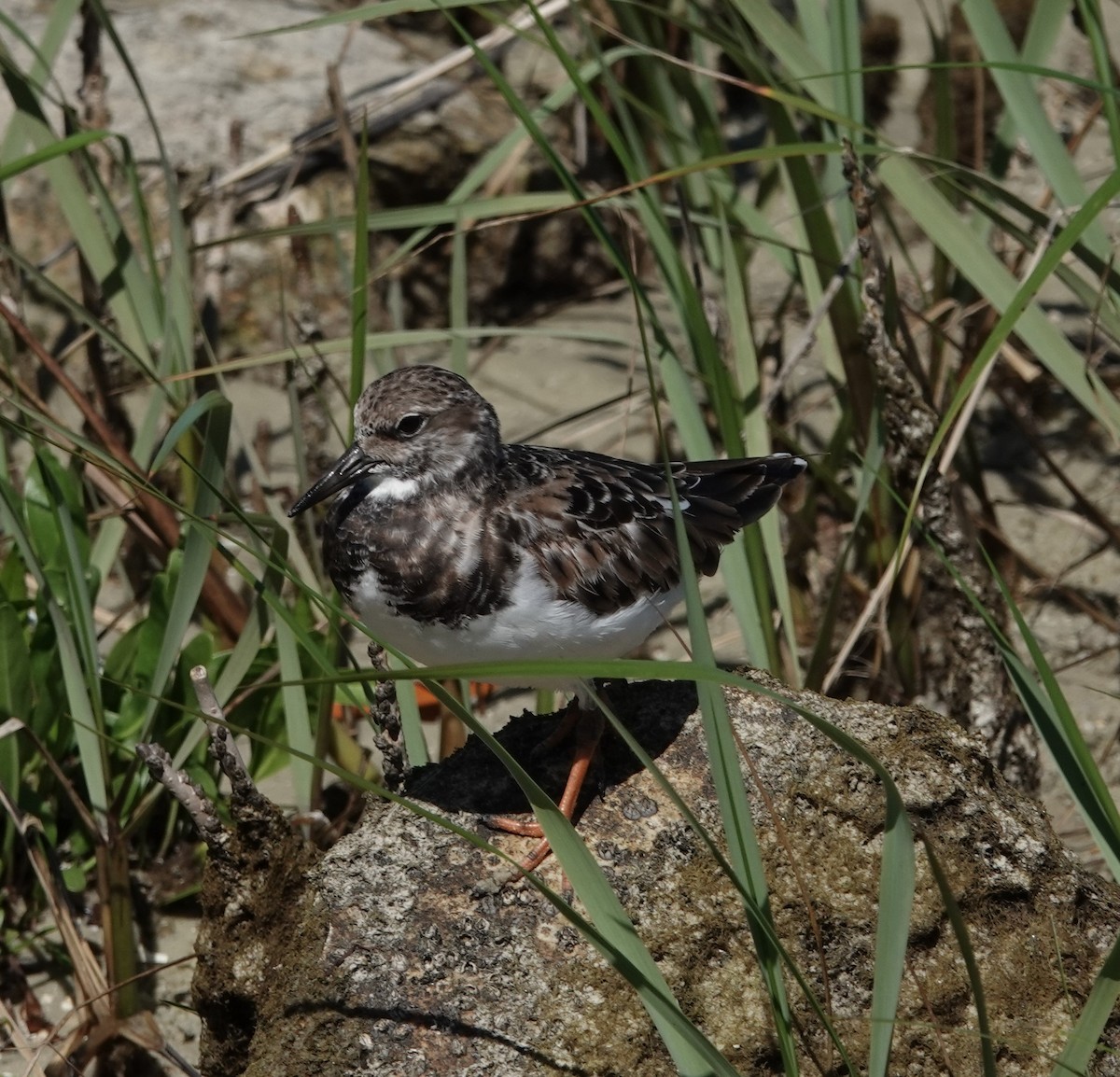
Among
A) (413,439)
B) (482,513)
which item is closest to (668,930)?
(482,513)

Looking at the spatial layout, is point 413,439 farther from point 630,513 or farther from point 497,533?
point 630,513

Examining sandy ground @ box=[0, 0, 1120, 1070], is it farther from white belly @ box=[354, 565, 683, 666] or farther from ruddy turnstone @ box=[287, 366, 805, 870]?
white belly @ box=[354, 565, 683, 666]

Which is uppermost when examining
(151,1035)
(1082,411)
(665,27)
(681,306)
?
(665,27)

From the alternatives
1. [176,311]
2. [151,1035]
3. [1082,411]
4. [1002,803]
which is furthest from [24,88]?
[1082,411]

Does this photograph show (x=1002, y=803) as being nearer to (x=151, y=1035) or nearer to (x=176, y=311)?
(x=151, y=1035)

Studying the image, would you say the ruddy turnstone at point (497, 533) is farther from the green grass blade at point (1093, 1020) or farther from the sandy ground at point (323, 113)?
the sandy ground at point (323, 113)

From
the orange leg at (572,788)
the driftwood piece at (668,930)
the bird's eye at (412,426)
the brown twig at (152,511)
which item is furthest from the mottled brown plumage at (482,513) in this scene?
the brown twig at (152,511)

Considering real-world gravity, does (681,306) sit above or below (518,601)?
above

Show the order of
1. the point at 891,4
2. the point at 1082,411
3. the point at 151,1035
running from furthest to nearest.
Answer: the point at 891,4, the point at 1082,411, the point at 151,1035
